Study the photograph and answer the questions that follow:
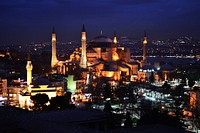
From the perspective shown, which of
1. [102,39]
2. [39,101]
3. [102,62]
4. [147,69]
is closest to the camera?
[39,101]

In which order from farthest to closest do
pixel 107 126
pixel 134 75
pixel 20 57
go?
pixel 20 57, pixel 134 75, pixel 107 126

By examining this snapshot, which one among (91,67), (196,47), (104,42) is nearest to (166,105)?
(91,67)

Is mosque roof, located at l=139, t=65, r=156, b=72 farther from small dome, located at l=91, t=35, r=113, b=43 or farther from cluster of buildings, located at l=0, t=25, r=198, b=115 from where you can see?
small dome, located at l=91, t=35, r=113, b=43

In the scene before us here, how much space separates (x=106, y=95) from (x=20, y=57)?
32.7 metres

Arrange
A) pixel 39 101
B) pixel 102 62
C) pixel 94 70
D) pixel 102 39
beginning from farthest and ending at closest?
pixel 102 39
pixel 102 62
pixel 94 70
pixel 39 101

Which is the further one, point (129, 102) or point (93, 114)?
point (129, 102)

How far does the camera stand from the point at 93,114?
12.8 m

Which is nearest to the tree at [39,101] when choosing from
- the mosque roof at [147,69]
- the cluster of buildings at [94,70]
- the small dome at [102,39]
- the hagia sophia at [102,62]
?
the cluster of buildings at [94,70]

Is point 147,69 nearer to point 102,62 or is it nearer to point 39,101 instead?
point 102,62

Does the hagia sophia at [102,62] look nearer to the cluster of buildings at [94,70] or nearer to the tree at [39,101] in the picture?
the cluster of buildings at [94,70]

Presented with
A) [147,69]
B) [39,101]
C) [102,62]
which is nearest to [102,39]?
[102,62]

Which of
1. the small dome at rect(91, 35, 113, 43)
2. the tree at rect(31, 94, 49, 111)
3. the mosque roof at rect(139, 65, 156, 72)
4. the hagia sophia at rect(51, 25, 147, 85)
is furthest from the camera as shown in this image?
the small dome at rect(91, 35, 113, 43)

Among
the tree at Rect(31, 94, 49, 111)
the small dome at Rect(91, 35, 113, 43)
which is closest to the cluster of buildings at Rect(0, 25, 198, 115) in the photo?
the small dome at Rect(91, 35, 113, 43)

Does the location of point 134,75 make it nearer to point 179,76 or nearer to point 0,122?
point 179,76
